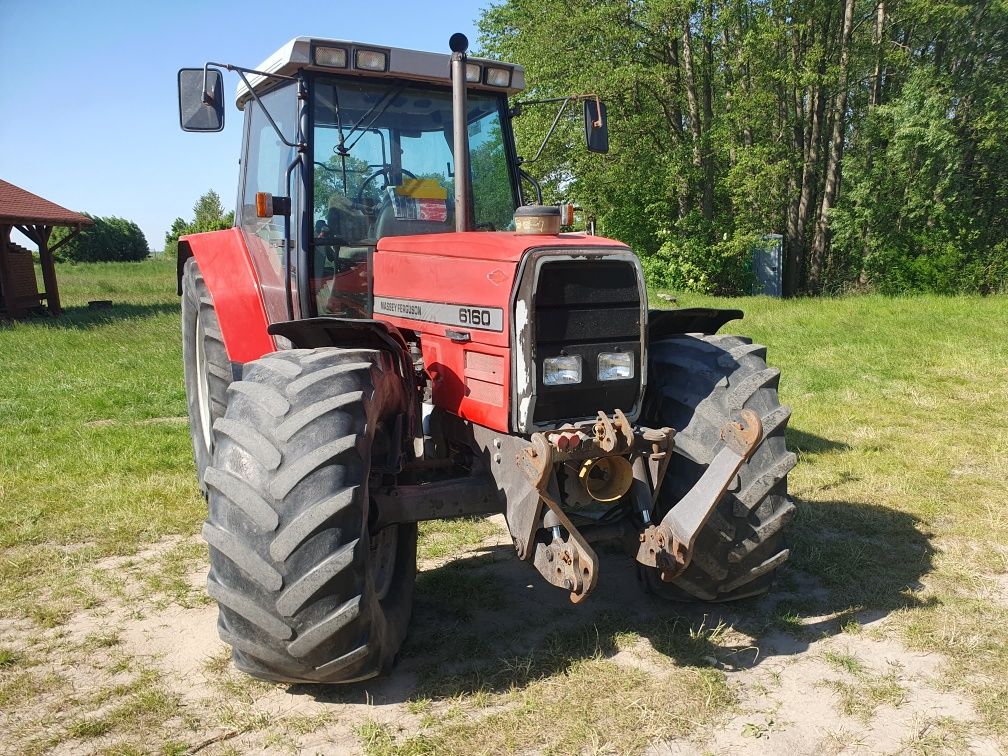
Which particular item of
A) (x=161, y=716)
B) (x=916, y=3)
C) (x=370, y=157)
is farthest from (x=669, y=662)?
(x=916, y=3)

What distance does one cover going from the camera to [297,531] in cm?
275

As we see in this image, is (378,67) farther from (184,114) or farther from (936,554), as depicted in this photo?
(936,554)

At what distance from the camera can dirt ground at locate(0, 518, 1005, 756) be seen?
9.52 ft

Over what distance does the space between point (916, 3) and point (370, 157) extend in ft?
60.4

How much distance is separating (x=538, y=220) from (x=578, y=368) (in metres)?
0.68

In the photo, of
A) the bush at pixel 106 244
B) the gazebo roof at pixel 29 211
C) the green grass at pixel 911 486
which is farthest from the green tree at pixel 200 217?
the green grass at pixel 911 486

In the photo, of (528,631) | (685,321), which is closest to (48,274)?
(685,321)

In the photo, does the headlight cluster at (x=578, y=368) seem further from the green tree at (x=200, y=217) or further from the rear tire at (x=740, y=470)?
the green tree at (x=200, y=217)

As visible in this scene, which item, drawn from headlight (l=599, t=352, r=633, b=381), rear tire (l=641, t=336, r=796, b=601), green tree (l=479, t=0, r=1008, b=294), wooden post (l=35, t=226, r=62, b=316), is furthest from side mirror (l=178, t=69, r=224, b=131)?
wooden post (l=35, t=226, r=62, b=316)

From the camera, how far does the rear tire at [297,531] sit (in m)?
2.76

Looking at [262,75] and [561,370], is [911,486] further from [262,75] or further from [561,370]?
[262,75]

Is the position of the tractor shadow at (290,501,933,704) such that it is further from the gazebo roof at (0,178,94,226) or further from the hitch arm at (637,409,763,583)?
the gazebo roof at (0,178,94,226)

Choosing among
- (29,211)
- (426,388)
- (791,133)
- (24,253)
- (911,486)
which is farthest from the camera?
(791,133)

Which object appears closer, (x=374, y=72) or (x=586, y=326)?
(x=586, y=326)
